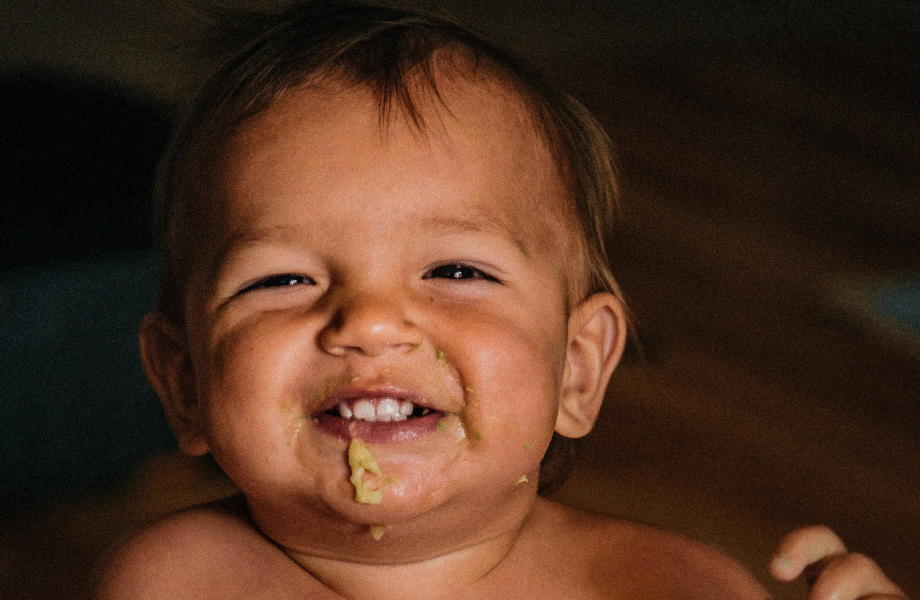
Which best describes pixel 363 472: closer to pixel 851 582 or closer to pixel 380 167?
pixel 380 167

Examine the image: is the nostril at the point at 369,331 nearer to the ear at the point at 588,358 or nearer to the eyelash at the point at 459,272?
the eyelash at the point at 459,272

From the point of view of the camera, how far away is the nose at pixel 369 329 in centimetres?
66

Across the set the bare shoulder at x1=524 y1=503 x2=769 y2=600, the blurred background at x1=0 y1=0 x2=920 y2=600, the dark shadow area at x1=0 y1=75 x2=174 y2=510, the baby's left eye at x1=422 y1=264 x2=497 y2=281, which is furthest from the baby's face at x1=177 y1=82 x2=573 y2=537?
the dark shadow area at x1=0 y1=75 x2=174 y2=510

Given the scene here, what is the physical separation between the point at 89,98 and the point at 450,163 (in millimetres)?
652

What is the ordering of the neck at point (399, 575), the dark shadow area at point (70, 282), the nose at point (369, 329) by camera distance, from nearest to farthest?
the nose at point (369, 329)
the neck at point (399, 575)
the dark shadow area at point (70, 282)

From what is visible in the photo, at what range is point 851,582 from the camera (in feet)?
2.41

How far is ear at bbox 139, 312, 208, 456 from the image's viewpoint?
85 cm

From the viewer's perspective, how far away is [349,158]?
708mm

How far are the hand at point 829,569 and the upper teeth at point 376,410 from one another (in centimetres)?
30

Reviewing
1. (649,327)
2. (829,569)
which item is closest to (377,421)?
(829,569)

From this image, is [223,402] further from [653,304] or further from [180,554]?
[653,304]

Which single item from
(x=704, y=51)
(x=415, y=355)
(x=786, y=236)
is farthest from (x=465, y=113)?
(x=704, y=51)

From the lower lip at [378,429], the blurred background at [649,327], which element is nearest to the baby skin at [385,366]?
the lower lip at [378,429]

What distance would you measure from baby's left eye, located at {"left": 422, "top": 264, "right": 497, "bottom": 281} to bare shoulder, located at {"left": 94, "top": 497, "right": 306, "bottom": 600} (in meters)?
0.26
